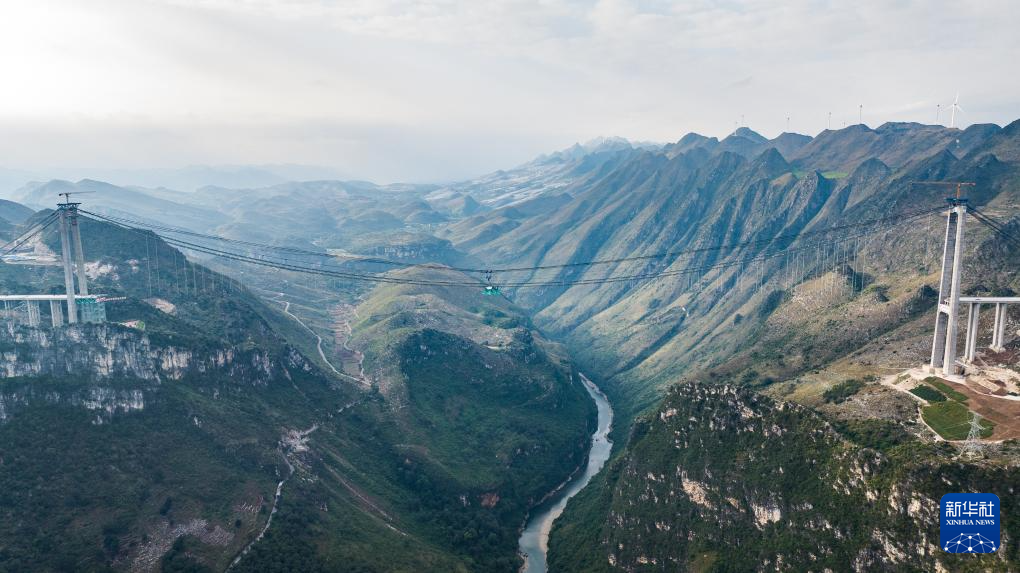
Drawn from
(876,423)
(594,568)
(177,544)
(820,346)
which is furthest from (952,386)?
(177,544)

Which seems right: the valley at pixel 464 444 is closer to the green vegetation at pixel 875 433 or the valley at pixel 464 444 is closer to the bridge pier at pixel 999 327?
the green vegetation at pixel 875 433

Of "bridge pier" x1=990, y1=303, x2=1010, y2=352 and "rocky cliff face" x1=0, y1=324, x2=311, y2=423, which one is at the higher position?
"bridge pier" x1=990, y1=303, x2=1010, y2=352

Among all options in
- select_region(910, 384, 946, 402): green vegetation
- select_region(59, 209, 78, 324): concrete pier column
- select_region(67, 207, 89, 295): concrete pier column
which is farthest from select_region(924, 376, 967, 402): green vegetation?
select_region(59, 209, 78, 324): concrete pier column

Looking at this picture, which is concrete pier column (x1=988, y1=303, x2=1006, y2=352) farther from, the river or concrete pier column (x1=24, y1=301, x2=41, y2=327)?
concrete pier column (x1=24, y1=301, x2=41, y2=327)

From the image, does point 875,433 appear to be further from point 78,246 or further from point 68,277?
point 68,277

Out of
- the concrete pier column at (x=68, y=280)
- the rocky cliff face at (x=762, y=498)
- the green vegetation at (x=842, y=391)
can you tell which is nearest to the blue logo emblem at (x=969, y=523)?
the rocky cliff face at (x=762, y=498)

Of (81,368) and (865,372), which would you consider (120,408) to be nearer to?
(81,368)
